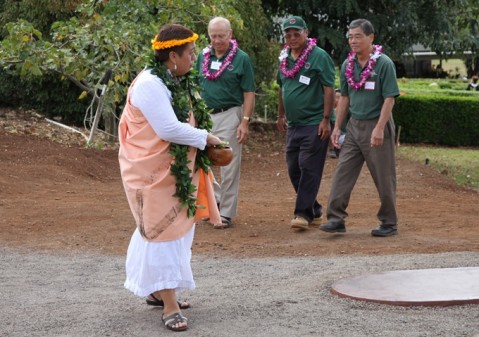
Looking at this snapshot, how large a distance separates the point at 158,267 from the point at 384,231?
12.4 feet

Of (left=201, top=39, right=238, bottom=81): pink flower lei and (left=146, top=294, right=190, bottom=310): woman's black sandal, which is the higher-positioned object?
(left=201, top=39, right=238, bottom=81): pink flower lei

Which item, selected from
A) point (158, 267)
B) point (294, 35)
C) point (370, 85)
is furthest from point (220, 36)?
point (158, 267)

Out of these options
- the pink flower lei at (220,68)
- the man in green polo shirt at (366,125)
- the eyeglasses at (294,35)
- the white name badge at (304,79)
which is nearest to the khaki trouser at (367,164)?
the man in green polo shirt at (366,125)

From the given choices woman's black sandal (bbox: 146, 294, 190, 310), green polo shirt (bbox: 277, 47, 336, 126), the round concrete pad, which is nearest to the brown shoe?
green polo shirt (bbox: 277, 47, 336, 126)

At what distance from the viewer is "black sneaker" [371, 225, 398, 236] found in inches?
372

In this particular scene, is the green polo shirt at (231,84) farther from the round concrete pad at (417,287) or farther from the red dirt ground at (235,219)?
the round concrete pad at (417,287)

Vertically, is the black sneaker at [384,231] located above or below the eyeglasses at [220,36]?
below

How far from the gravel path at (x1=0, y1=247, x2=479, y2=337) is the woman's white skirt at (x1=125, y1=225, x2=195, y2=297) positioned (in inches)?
9.8

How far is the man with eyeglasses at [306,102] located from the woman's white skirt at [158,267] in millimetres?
3507

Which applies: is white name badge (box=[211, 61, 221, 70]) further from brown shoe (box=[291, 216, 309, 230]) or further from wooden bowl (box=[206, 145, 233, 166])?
wooden bowl (box=[206, 145, 233, 166])

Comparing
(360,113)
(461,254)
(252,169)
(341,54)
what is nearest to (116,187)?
(252,169)

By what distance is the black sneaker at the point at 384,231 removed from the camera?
9445mm

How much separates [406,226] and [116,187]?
14.4ft

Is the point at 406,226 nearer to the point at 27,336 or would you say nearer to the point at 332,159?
the point at 27,336
